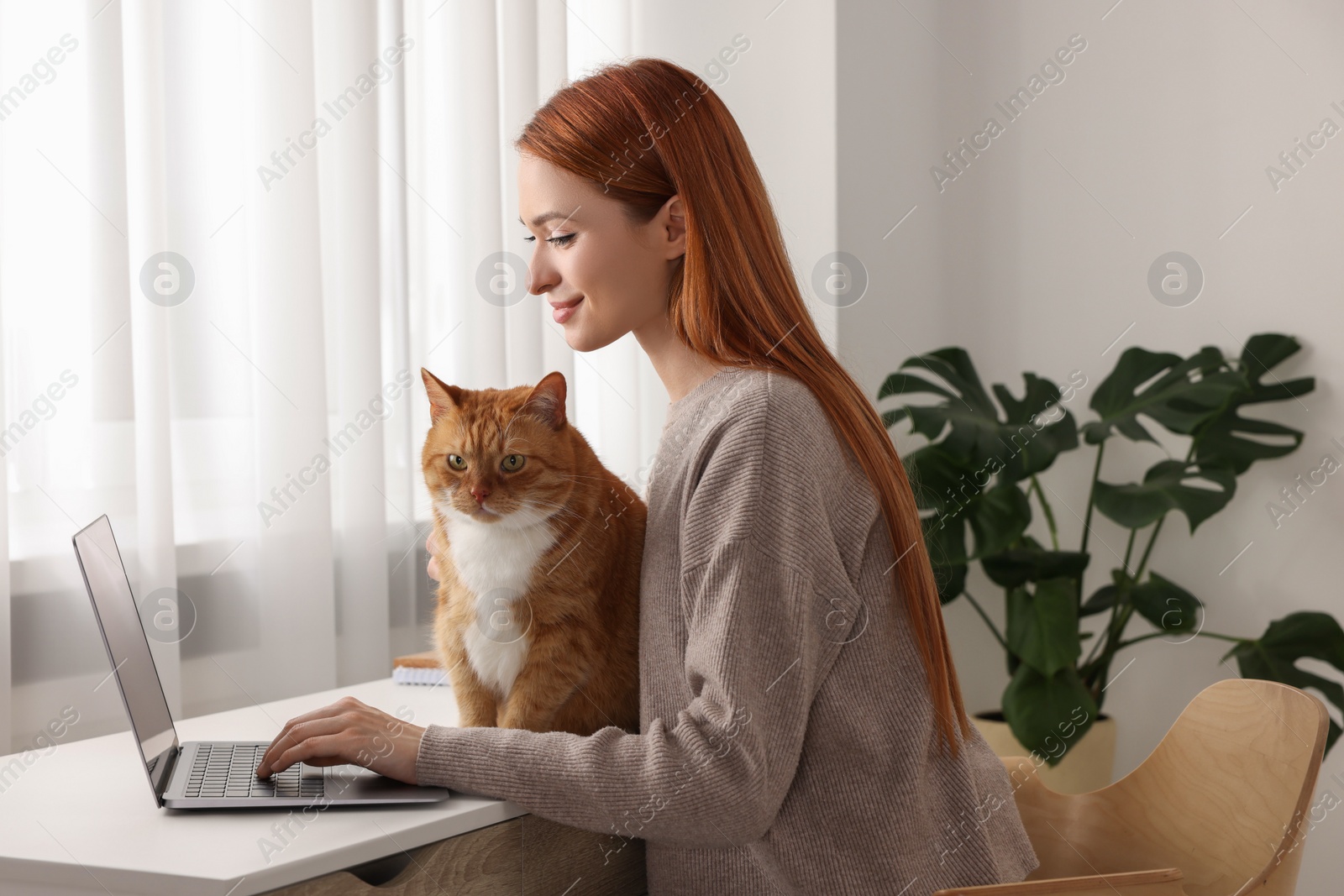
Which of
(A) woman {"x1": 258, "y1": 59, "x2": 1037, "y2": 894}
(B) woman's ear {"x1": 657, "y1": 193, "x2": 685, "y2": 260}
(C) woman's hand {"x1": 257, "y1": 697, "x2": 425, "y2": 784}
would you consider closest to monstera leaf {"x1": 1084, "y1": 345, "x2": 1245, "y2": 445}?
(A) woman {"x1": 258, "y1": 59, "x2": 1037, "y2": 894}

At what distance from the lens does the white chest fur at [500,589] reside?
39.0 inches

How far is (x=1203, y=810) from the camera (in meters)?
1.19

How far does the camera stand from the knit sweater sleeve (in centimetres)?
88

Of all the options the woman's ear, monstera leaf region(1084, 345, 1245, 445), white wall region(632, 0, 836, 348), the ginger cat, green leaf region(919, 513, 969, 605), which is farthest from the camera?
white wall region(632, 0, 836, 348)

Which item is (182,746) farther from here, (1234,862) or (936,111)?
(936,111)

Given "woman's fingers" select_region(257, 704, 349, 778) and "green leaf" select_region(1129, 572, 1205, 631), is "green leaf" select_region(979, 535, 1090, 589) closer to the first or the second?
"green leaf" select_region(1129, 572, 1205, 631)

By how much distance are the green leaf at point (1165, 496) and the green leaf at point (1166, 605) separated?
→ 0.15m

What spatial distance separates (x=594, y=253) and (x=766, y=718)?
505mm

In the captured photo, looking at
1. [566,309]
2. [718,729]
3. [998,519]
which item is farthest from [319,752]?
[998,519]

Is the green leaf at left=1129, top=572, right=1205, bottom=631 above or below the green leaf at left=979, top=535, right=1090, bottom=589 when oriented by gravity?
below

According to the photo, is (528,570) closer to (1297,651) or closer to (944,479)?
(944,479)

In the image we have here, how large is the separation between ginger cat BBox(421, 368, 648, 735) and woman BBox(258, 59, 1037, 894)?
1.9 inches

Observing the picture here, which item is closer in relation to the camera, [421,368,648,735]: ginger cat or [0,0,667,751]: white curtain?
[421,368,648,735]: ginger cat

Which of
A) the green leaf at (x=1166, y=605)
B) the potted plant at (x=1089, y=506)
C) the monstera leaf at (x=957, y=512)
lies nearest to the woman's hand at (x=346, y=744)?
the potted plant at (x=1089, y=506)
